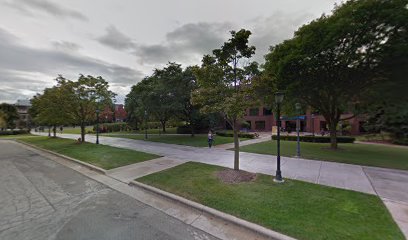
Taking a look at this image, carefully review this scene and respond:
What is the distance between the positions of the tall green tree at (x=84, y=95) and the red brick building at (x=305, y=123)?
23536 millimetres

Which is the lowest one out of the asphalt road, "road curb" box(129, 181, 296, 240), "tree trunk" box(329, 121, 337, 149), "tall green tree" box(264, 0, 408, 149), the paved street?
the asphalt road

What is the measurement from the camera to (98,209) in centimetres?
541

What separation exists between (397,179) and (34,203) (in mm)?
13376

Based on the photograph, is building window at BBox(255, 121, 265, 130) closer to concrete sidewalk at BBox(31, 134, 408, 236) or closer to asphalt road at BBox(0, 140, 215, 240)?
concrete sidewalk at BBox(31, 134, 408, 236)

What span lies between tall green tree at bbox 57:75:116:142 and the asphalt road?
42.9ft

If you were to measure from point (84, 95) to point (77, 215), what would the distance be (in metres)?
17.7

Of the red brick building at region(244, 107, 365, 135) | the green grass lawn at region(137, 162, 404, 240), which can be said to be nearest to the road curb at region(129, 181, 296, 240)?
the green grass lawn at region(137, 162, 404, 240)

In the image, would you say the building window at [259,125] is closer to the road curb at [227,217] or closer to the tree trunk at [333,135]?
the tree trunk at [333,135]

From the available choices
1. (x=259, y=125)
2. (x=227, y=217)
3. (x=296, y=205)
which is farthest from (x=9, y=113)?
(x=296, y=205)

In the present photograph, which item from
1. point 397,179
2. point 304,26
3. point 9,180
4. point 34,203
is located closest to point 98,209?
point 34,203

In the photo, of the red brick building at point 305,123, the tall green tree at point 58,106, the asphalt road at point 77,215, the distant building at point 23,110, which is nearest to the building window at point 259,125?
the red brick building at point 305,123

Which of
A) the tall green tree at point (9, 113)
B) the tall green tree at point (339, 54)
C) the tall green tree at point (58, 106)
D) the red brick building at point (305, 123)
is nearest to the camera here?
the tall green tree at point (339, 54)

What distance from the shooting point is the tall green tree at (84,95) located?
1888 centimetres

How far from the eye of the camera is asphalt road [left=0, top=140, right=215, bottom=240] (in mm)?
4188
